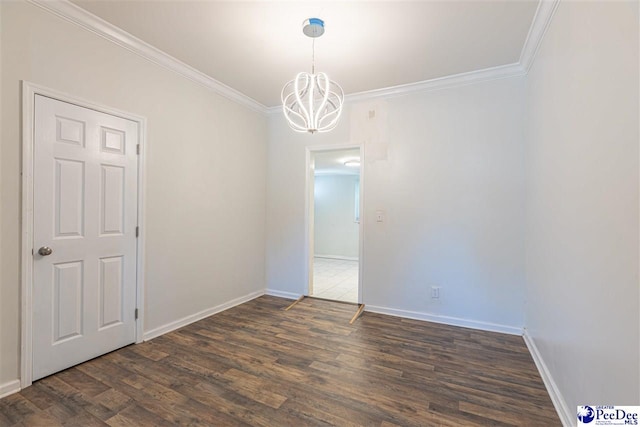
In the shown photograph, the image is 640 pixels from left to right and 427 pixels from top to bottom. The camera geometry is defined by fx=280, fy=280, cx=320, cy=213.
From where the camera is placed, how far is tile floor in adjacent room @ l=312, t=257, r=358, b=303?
14.4 ft

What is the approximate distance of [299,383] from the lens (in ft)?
6.70

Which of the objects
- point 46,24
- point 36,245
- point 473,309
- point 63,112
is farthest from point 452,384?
point 46,24

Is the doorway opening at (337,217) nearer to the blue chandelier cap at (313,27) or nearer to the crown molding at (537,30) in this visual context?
the crown molding at (537,30)

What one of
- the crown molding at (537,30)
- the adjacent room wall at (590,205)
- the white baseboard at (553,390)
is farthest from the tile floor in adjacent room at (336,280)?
the crown molding at (537,30)

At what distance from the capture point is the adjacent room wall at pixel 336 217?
8.31 metres

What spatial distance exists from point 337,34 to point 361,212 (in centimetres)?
199

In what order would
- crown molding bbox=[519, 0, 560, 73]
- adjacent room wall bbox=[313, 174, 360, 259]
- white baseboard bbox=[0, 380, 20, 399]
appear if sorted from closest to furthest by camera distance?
white baseboard bbox=[0, 380, 20, 399], crown molding bbox=[519, 0, 560, 73], adjacent room wall bbox=[313, 174, 360, 259]

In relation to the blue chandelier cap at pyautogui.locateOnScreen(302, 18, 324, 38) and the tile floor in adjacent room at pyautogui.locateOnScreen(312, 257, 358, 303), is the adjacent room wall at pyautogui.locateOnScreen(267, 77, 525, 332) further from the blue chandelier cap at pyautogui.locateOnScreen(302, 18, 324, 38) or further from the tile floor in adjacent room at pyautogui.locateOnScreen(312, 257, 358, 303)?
the blue chandelier cap at pyautogui.locateOnScreen(302, 18, 324, 38)

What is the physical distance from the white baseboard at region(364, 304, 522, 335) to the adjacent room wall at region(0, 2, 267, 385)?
185cm

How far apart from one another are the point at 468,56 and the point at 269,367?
3340 mm

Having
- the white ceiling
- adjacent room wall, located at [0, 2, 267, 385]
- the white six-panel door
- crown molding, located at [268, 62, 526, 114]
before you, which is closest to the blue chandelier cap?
the white ceiling

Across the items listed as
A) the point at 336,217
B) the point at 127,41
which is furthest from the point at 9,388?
the point at 336,217

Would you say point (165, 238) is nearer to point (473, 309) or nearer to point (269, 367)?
point (269, 367)

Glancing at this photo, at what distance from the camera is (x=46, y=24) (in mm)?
2002
